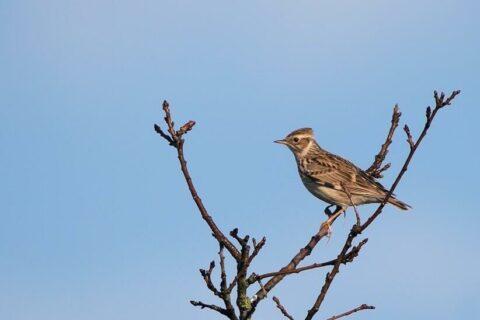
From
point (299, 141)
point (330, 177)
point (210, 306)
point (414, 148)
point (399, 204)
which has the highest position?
point (299, 141)

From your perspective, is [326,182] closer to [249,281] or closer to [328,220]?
[328,220]

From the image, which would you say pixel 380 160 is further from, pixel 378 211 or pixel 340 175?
pixel 378 211

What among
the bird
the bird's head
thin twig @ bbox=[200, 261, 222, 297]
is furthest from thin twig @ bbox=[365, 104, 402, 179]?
thin twig @ bbox=[200, 261, 222, 297]

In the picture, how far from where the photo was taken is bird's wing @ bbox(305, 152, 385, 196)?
57.6 ft

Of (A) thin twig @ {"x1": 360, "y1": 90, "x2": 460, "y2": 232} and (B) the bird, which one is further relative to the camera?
(B) the bird

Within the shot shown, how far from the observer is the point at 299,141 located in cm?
2048

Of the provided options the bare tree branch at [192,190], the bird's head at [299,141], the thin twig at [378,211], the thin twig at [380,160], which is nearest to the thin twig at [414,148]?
the thin twig at [378,211]

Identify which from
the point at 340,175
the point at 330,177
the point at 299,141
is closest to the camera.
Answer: the point at 330,177

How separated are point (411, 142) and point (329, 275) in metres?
2.10

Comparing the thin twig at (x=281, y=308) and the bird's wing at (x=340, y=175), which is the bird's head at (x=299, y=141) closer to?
the bird's wing at (x=340, y=175)

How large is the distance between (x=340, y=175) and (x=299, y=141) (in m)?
1.91

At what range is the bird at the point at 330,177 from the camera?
17163 millimetres

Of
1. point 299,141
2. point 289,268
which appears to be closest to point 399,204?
point 299,141

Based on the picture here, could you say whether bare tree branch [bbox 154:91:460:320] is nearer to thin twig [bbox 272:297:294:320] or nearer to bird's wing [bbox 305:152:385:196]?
thin twig [bbox 272:297:294:320]
